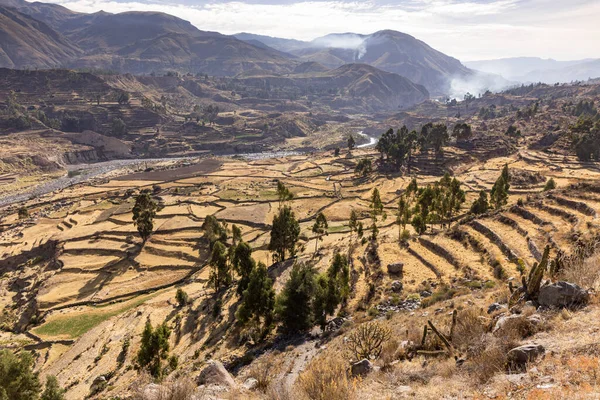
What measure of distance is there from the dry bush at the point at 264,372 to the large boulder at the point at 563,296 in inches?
652

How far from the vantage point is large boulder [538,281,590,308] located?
17766 millimetres

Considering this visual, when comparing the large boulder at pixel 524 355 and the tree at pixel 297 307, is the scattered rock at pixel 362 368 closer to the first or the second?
the large boulder at pixel 524 355

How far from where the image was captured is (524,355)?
14.4 m

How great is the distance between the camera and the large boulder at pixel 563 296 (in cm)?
1777

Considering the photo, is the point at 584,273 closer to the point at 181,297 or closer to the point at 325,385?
the point at 325,385

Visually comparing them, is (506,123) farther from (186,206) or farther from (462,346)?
(462,346)

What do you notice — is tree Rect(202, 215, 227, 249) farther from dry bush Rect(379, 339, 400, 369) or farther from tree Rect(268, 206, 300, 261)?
dry bush Rect(379, 339, 400, 369)

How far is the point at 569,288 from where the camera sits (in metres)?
18.1

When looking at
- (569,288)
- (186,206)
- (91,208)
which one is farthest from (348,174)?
(569,288)

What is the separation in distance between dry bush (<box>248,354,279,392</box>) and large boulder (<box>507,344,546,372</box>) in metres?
12.0

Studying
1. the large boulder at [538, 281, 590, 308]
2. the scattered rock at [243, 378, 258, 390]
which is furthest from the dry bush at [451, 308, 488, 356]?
the scattered rock at [243, 378, 258, 390]

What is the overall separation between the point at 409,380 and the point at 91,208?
123m

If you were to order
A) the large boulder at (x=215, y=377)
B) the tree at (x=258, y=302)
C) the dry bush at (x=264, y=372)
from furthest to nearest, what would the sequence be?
1. the tree at (x=258, y=302)
2. the dry bush at (x=264, y=372)
3. the large boulder at (x=215, y=377)

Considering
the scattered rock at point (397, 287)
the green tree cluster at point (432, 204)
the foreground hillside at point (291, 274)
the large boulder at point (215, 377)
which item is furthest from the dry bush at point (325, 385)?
the green tree cluster at point (432, 204)
